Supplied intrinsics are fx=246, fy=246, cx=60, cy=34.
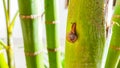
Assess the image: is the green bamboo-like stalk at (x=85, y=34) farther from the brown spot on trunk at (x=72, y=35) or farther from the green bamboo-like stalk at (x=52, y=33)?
the green bamboo-like stalk at (x=52, y=33)

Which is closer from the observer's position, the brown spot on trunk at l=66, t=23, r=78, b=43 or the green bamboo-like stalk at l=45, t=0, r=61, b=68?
the brown spot on trunk at l=66, t=23, r=78, b=43

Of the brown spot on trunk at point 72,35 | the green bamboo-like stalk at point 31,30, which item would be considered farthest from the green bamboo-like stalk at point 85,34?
the green bamboo-like stalk at point 31,30

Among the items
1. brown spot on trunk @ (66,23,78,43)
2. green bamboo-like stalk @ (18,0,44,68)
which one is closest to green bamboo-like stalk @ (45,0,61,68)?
green bamboo-like stalk @ (18,0,44,68)

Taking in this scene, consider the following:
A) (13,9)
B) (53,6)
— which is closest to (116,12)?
(53,6)

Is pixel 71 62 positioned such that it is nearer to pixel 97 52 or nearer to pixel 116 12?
pixel 97 52

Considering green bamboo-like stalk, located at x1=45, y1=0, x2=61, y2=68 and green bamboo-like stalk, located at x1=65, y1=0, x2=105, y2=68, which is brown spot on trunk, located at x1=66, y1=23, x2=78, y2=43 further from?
green bamboo-like stalk, located at x1=45, y1=0, x2=61, y2=68

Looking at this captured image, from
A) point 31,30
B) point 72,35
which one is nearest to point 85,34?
point 72,35

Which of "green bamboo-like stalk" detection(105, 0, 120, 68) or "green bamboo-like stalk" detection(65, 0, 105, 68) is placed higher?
"green bamboo-like stalk" detection(65, 0, 105, 68)

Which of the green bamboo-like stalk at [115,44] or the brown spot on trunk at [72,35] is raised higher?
the brown spot on trunk at [72,35]
